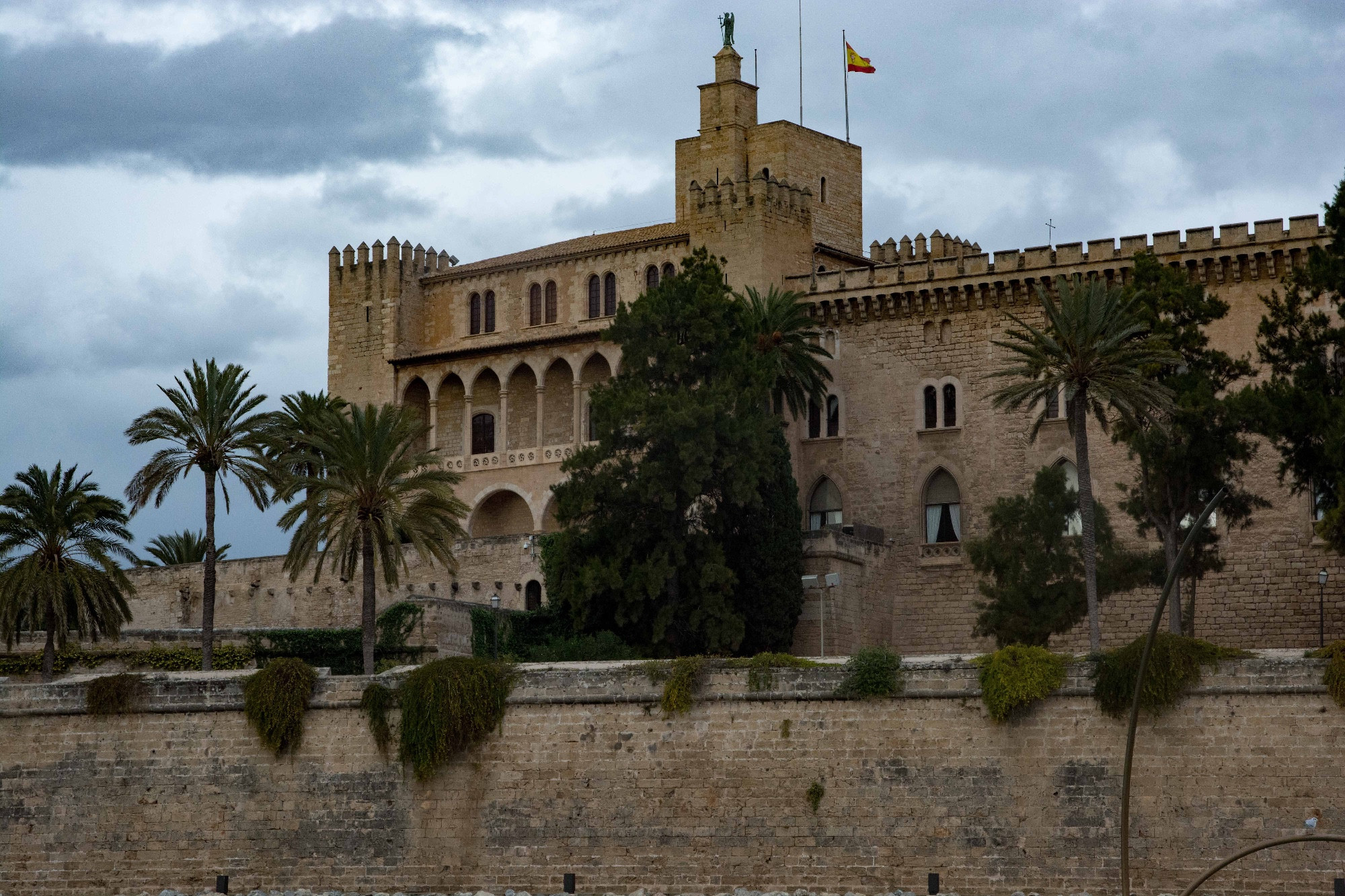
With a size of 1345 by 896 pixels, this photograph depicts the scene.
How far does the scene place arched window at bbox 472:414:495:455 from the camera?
54562 millimetres

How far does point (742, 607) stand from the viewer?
141 feet

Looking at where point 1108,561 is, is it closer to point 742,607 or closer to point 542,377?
point 742,607

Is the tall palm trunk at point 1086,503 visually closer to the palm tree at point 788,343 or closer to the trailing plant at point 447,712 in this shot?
the palm tree at point 788,343

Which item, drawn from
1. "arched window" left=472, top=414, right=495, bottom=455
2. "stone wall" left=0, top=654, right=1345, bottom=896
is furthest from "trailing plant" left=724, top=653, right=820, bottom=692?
"arched window" left=472, top=414, right=495, bottom=455

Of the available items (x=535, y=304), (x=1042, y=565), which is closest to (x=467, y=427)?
(x=535, y=304)

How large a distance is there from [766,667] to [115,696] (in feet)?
32.1

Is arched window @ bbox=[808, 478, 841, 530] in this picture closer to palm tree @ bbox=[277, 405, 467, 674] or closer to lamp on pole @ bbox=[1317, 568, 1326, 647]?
lamp on pole @ bbox=[1317, 568, 1326, 647]

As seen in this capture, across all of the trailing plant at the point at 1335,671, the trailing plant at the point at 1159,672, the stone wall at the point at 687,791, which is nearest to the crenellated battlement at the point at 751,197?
the stone wall at the point at 687,791

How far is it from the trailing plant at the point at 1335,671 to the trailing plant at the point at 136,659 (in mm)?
21090

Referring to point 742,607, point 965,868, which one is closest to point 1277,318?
point 742,607

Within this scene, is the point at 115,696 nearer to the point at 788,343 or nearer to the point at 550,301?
the point at 788,343

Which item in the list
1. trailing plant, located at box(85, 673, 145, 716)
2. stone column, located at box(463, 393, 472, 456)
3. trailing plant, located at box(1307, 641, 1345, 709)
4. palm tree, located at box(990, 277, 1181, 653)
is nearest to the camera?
trailing plant, located at box(1307, 641, 1345, 709)

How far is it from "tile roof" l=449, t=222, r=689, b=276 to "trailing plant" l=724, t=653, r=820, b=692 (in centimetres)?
2423

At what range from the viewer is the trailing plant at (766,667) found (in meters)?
29.0
